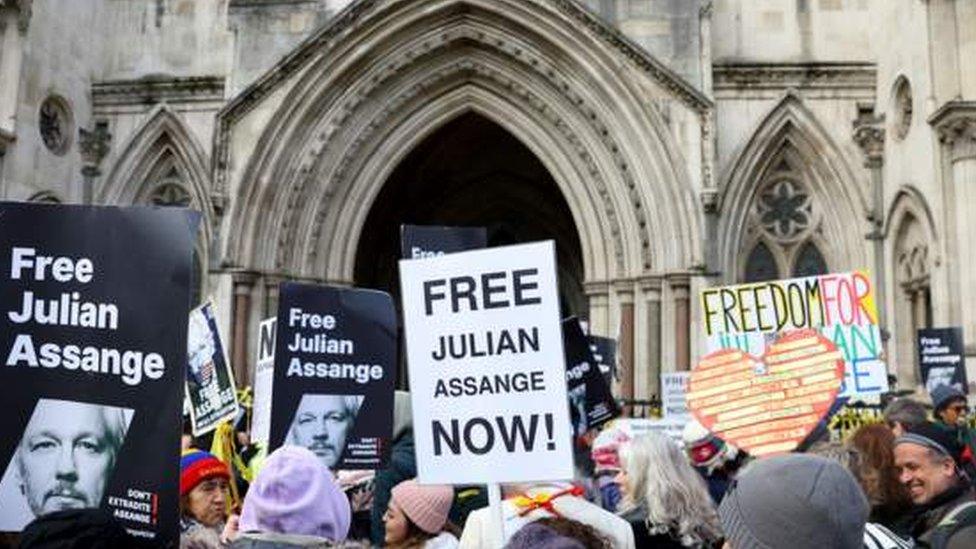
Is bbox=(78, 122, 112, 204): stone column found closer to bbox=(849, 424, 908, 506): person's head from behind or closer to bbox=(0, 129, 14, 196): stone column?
bbox=(0, 129, 14, 196): stone column

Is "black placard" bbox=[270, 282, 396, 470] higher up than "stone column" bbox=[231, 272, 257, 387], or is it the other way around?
"stone column" bbox=[231, 272, 257, 387]

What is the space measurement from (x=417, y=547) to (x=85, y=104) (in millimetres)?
16899

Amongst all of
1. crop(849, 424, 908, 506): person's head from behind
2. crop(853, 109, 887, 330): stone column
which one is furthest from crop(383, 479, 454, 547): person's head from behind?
crop(853, 109, 887, 330): stone column

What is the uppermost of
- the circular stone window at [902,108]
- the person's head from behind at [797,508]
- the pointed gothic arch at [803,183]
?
the circular stone window at [902,108]

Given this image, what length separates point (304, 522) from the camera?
3457 millimetres

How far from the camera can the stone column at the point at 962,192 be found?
1471cm

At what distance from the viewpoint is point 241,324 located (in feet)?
57.7

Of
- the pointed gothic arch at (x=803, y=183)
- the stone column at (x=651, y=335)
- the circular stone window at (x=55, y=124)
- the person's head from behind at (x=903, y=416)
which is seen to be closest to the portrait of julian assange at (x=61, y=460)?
the person's head from behind at (x=903, y=416)

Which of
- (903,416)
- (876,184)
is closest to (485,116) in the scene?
(876,184)

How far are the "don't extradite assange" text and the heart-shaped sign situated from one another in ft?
12.2

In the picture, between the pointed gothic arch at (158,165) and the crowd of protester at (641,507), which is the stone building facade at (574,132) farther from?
the crowd of protester at (641,507)

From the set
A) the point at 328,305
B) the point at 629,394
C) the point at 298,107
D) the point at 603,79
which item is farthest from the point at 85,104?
the point at 328,305

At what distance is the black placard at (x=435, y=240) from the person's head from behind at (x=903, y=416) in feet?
16.1

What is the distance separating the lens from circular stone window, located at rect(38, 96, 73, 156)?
18156 mm
